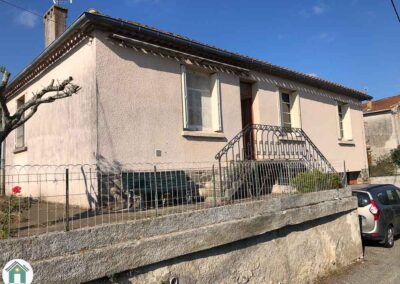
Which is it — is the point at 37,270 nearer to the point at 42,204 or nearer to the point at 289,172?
the point at 42,204

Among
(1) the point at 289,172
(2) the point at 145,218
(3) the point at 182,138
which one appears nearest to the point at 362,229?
(1) the point at 289,172

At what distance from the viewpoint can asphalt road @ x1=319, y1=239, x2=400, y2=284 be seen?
280 inches

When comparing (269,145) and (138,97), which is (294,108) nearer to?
(269,145)

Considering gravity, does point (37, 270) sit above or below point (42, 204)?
below

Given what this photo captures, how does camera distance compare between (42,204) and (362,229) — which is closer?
(42,204)

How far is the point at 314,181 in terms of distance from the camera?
8.20 meters

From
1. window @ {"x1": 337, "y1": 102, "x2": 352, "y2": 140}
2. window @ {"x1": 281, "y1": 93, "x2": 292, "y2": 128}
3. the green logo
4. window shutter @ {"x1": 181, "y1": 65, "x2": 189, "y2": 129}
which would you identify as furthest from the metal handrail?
the green logo

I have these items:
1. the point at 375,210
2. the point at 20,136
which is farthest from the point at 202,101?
the point at 20,136

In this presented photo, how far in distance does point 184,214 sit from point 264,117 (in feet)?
24.0

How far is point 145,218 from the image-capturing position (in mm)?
4770

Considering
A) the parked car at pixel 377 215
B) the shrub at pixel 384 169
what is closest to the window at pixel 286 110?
the parked car at pixel 377 215

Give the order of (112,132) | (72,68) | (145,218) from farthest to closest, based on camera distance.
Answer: (72,68) → (112,132) → (145,218)

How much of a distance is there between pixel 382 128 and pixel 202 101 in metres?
18.7

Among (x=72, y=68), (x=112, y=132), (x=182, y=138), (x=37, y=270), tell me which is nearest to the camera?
(x=37, y=270)
